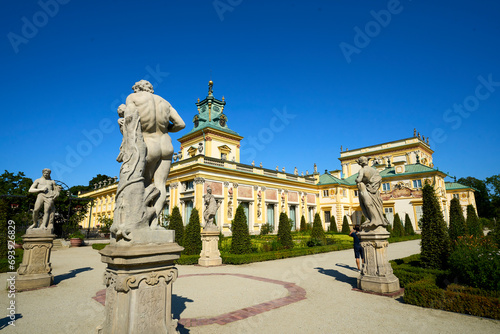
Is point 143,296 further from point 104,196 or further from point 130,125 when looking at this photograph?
point 104,196

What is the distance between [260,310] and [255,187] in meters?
27.5

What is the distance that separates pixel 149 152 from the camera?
3533 mm

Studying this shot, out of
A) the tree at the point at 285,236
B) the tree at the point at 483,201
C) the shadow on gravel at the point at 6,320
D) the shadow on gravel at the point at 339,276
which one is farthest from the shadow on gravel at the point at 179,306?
the tree at the point at 483,201

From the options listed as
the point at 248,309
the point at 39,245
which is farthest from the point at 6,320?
the point at 248,309

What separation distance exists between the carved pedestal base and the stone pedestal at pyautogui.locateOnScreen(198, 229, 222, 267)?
30.4 feet

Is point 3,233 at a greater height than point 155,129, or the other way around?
point 155,129

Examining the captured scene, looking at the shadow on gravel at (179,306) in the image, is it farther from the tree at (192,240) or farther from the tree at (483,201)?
the tree at (483,201)

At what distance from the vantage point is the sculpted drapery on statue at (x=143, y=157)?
3219 millimetres

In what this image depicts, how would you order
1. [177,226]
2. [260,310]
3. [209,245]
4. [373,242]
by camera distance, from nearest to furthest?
[260,310] → [373,242] → [209,245] → [177,226]

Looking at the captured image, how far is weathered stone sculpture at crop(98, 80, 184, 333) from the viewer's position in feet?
9.77

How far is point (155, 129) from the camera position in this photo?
11.9ft

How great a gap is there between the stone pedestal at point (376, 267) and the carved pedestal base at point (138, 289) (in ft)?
19.2

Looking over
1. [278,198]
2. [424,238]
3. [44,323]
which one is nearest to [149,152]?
[44,323]

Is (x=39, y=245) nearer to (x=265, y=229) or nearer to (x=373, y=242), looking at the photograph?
(x=373, y=242)
